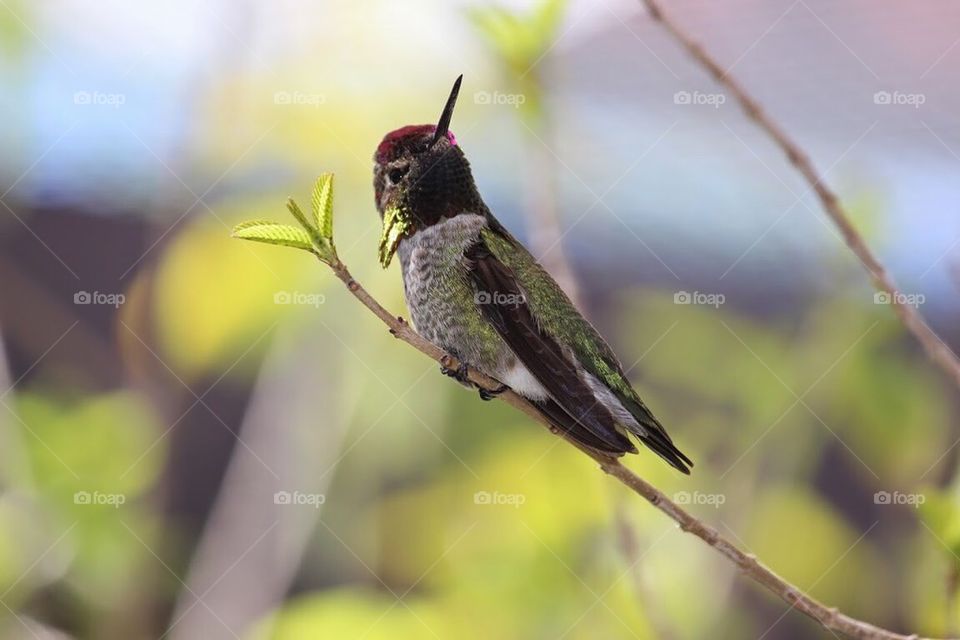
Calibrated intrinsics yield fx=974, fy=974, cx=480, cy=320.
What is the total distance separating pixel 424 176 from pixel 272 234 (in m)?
0.81

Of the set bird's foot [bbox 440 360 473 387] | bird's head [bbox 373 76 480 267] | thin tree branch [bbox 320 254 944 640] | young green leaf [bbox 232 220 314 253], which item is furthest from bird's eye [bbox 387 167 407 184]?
young green leaf [bbox 232 220 314 253]

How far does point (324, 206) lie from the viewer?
43.5 inches

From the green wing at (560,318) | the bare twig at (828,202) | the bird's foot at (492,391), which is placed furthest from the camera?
the green wing at (560,318)

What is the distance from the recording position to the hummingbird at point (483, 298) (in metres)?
1.57

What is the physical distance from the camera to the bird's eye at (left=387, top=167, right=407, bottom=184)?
6.07 feet

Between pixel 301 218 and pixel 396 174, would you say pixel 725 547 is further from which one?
pixel 396 174

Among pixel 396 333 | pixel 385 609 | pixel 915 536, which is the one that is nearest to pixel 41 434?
pixel 385 609

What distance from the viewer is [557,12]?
1667 millimetres

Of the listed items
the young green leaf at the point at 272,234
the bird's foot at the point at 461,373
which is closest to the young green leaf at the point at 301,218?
the young green leaf at the point at 272,234

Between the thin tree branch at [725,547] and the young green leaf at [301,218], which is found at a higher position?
the young green leaf at [301,218]

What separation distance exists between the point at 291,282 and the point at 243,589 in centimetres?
65

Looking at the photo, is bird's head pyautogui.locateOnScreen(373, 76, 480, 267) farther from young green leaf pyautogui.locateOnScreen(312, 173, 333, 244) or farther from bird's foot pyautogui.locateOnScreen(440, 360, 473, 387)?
young green leaf pyautogui.locateOnScreen(312, 173, 333, 244)

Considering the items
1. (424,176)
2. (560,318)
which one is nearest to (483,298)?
(560,318)

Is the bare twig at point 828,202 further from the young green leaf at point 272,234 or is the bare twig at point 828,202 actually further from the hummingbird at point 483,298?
the young green leaf at point 272,234
